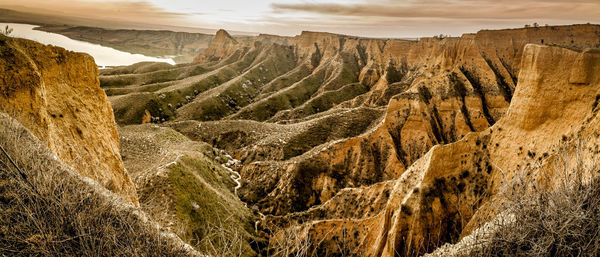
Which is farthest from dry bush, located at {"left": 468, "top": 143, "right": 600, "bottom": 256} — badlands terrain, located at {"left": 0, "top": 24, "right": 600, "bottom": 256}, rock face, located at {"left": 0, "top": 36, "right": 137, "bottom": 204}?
rock face, located at {"left": 0, "top": 36, "right": 137, "bottom": 204}

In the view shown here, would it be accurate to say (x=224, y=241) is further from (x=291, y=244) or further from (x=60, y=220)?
(x=60, y=220)

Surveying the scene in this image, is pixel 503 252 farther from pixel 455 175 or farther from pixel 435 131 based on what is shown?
pixel 435 131

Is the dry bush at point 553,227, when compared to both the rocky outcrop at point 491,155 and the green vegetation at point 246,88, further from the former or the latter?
the green vegetation at point 246,88

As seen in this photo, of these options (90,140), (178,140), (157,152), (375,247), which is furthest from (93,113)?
(178,140)

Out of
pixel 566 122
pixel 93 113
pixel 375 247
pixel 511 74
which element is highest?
pixel 511 74

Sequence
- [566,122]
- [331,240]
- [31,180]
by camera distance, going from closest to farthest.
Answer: [31,180] → [566,122] → [331,240]

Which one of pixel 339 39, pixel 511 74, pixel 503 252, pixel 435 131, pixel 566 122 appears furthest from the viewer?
pixel 339 39

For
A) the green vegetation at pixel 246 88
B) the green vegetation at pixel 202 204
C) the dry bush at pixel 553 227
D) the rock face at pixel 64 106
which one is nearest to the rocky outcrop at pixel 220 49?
the green vegetation at pixel 246 88
